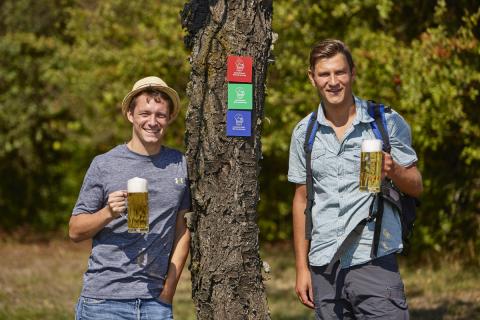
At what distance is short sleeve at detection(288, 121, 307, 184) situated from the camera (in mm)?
4602

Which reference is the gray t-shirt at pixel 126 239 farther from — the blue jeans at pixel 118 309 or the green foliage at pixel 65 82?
the green foliage at pixel 65 82

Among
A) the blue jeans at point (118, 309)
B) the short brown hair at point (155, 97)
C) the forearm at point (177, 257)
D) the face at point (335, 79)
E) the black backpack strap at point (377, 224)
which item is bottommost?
the blue jeans at point (118, 309)

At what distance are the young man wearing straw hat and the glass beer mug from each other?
164 millimetres

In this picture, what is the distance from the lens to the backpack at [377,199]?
4.39m

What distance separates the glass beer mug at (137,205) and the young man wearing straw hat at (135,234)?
0.16 m

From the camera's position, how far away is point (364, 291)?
14.4 feet

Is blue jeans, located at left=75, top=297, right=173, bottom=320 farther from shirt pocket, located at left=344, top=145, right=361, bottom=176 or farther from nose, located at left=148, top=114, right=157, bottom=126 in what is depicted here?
shirt pocket, located at left=344, top=145, right=361, bottom=176

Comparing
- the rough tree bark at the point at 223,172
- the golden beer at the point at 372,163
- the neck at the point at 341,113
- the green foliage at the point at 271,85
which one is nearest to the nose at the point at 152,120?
the rough tree bark at the point at 223,172

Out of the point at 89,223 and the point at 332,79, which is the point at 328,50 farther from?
the point at 89,223

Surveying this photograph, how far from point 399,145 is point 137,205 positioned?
1313 millimetres

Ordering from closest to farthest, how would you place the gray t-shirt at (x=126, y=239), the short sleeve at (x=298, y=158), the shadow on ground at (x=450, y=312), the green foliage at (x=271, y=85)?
the gray t-shirt at (x=126, y=239) → the short sleeve at (x=298, y=158) → the shadow on ground at (x=450, y=312) → the green foliage at (x=271, y=85)

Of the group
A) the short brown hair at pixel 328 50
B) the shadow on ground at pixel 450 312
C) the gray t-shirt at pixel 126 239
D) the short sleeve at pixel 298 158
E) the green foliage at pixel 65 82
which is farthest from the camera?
the green foliage at pixel 65 82

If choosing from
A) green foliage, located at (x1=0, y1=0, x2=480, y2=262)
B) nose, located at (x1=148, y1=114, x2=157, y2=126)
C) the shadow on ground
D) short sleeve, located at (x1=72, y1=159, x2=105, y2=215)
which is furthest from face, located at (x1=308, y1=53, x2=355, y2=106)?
the shadow on ground

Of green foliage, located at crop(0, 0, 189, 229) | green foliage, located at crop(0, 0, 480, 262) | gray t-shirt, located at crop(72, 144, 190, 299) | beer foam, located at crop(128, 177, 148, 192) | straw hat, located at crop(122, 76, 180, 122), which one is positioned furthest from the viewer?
green foliage, located at crop(0, 0, 189, 229)
